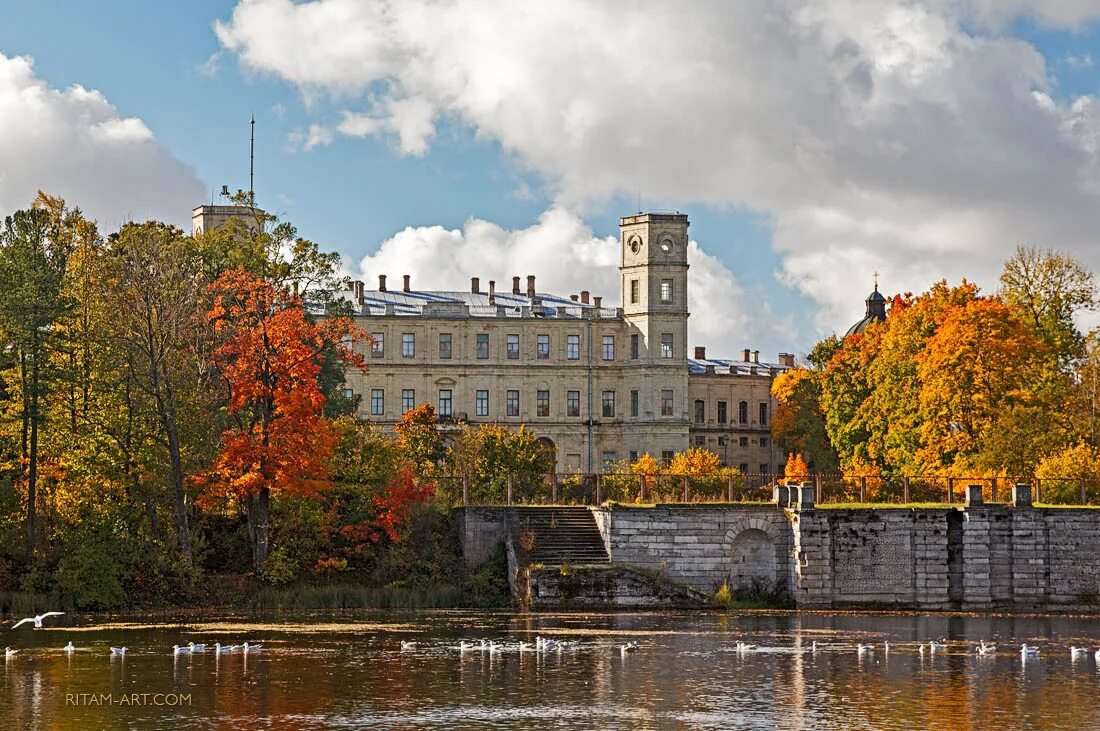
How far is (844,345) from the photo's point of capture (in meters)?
71.9

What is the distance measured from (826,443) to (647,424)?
13722 mm

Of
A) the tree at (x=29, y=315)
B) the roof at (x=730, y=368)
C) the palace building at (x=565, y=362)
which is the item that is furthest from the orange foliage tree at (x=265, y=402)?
the roof at (x=730, y=368)

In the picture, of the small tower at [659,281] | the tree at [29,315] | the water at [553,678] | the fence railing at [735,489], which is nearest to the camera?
the water at [553,678]

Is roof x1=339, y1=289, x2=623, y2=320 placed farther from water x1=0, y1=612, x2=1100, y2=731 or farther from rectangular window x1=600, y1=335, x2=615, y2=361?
water x1=0, y1=612, x2=1100, y2=731

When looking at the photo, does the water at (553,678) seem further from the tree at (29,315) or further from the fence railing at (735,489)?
the fence railing at (735,489)

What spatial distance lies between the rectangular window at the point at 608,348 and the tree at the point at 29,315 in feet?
151

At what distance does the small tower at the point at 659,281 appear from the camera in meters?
88.4

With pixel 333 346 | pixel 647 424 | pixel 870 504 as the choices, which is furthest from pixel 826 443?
pixel 333 346

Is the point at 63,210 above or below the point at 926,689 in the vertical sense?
above

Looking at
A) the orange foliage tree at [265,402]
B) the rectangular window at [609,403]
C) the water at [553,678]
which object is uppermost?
the rectangular window at [609,403]

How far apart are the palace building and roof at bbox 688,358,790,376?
11365mm

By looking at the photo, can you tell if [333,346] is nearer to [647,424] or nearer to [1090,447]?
[1090,447]

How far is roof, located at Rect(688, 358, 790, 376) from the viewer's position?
4016 inches

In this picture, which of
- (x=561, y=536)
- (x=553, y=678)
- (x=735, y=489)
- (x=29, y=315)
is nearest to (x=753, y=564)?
(x=735, y=489)
